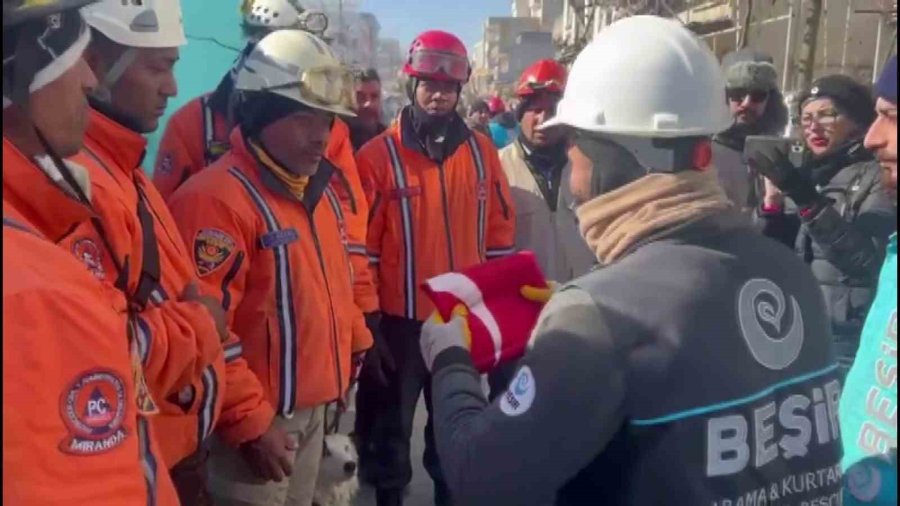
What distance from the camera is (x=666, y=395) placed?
1794 mm

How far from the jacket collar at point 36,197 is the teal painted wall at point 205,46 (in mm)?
3998

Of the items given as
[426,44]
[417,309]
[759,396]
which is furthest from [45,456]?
[426,44]

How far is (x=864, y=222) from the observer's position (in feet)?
12.2

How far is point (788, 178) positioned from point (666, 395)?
2.26m

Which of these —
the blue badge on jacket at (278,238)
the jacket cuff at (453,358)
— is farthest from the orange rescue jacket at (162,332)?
the blue badge on jacket at (278,238)

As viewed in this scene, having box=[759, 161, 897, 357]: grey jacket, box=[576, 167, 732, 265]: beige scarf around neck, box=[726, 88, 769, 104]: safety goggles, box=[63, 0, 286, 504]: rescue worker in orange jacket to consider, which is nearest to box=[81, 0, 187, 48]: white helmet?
box=[63, 0, 286, 504]: rescue worker in orange jacket

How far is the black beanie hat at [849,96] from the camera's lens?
4.04 meters

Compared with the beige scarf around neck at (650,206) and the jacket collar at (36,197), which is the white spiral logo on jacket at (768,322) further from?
the jacket collar at (36,197)

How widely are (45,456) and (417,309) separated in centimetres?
333

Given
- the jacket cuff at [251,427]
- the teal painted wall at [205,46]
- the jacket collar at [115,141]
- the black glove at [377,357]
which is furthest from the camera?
the teal painted wall at [205,46]

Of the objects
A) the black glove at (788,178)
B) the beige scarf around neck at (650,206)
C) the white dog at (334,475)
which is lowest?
the white dog at (334,475)

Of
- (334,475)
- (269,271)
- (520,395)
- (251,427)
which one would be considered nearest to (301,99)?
(269,271)

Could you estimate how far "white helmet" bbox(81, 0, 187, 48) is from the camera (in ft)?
8.50

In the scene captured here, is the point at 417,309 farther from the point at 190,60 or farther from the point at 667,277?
the point at 667,277
